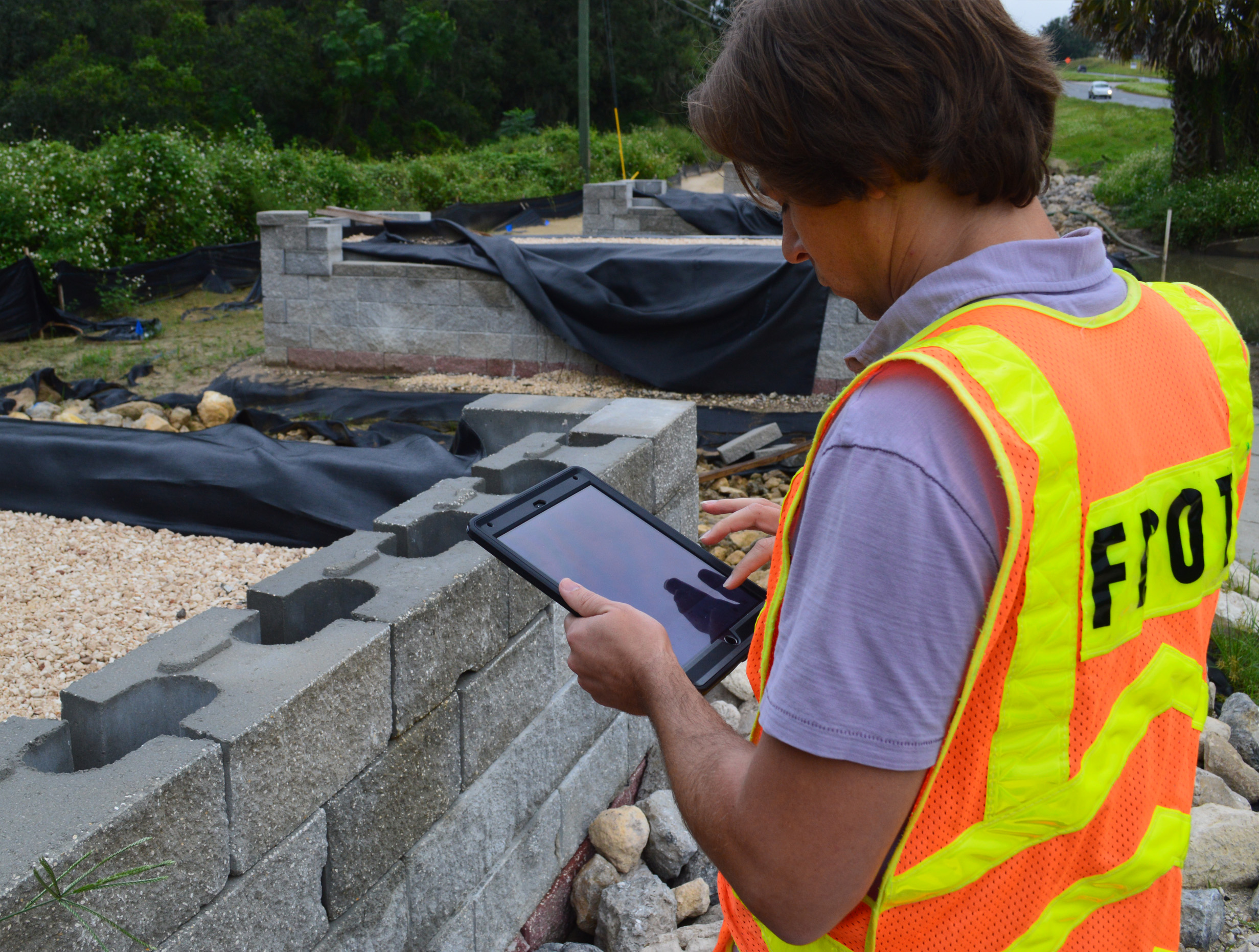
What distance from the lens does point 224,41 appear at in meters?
39.5

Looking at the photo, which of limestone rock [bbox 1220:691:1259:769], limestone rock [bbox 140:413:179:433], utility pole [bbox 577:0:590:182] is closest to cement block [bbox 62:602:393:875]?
limestone rock [bbox 1220:691:1259:769]

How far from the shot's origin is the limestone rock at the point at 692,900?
3.24m

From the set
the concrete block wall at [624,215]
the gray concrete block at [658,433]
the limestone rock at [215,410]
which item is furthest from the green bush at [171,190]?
the gray concrete block at [658,433]

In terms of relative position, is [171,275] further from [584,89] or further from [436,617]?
[436,617]

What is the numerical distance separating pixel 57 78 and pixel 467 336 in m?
33.0

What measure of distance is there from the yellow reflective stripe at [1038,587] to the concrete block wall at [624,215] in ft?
51.0

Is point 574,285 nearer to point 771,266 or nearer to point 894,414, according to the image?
point 771,266

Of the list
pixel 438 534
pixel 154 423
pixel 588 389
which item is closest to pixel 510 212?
pixel 588 389

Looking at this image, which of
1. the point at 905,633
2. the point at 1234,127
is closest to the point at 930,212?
the point at 905,633

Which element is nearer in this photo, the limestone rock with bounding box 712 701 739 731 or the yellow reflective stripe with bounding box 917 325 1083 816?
the yellow reflective stripe with bounding box 917 325 1083 816

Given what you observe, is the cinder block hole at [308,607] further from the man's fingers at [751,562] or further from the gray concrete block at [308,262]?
the gray concrete block at [308,262]

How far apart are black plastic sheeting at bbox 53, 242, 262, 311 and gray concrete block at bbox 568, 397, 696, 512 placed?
10.0 metres

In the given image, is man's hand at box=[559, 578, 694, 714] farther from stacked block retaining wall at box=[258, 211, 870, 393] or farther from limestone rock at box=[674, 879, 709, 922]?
stacked block retaining wall at box=[258, 211, 870, 393]

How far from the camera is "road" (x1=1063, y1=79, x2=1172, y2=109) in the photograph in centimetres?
4706
